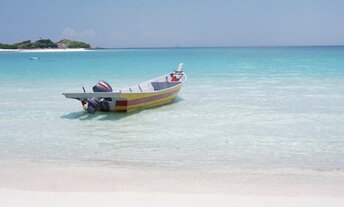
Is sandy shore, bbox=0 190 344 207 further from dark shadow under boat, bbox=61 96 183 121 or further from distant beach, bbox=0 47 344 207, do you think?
dark shadow under boat, bbox=61 96 183 121

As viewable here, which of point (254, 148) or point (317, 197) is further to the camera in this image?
point (254, 148)

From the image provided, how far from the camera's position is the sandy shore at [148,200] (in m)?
4.25

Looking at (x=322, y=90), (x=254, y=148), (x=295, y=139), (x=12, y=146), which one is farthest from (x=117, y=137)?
(x=322, y=90)

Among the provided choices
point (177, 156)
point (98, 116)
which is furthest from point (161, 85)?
point (177, 156)

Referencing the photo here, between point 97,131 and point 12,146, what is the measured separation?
1.73 metres

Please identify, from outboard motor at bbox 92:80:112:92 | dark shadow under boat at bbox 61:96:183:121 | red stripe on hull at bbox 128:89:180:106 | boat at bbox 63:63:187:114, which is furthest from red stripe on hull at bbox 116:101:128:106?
outboard motor at bbox 92:80:112:92

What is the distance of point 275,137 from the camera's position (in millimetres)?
7652

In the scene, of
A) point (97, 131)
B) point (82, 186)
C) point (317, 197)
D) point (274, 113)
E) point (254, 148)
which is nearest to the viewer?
point (317, 197)

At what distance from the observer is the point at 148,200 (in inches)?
172

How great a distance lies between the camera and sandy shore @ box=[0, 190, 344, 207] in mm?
4246

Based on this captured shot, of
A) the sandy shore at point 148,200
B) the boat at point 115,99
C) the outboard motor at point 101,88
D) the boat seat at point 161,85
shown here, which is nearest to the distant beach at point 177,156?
the sandy shore at point 148,200

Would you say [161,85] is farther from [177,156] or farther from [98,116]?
[177,156]

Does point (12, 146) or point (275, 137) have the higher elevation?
point (275, 137)

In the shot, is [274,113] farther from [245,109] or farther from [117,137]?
[117,137]
